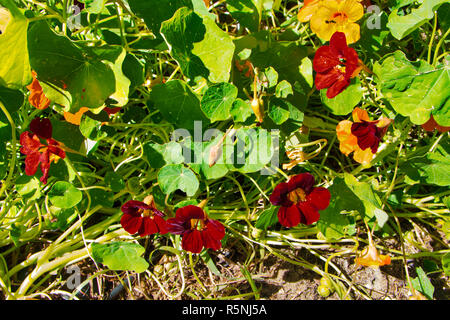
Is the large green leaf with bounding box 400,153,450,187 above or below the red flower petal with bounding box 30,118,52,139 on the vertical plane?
below

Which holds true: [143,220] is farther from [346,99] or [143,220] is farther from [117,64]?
[346,99]

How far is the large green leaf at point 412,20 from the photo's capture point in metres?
1.06

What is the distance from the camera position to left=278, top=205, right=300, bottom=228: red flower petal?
1.08 metres

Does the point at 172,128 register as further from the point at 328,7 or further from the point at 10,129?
the point at 328,7

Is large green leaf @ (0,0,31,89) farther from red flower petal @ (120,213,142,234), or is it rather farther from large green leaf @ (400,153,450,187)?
large green leaf @ (400,153,450,187)

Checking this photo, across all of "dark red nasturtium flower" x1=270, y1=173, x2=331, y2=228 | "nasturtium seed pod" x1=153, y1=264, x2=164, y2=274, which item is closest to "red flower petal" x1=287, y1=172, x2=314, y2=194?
"dark red nasturtium flower" x1=270, y1=173, x2=331, y2=228

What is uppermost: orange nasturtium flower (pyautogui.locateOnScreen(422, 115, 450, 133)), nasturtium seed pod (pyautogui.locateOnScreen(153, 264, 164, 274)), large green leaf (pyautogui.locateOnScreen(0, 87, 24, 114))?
large green leaf (pyautogui.locateOnScreen(0, 87, 24, 114))

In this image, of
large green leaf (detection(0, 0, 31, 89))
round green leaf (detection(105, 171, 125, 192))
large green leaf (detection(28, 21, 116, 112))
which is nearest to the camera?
large green leaf (detection(0, 0, 31, 89))

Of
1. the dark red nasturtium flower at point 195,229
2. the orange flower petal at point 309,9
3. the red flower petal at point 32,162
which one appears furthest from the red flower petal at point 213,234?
the orange flower petal at point 309,9

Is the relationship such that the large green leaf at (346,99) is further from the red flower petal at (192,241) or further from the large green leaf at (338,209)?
the red flower petal at (192,241)

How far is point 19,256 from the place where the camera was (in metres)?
1.44

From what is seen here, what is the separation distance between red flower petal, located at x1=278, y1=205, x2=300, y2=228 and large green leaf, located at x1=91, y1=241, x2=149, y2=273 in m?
0.45

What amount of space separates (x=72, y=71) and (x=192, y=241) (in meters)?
0.59

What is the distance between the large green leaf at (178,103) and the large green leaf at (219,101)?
0.24 ft
